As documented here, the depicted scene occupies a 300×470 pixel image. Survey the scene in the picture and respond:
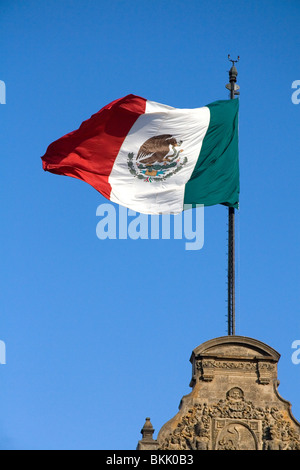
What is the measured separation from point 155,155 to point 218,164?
286cm

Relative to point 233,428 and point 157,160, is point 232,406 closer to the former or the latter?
point 233,428

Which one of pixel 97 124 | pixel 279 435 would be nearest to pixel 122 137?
pixel 97 124

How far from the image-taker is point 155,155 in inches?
2520

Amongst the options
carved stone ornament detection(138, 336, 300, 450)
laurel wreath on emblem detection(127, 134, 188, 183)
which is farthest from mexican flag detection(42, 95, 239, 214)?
carved stone ornament detection(138, 336, 300, 450)

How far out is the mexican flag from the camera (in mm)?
62719

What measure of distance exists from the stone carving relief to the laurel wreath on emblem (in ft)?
33.9

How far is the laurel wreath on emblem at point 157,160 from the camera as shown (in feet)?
208

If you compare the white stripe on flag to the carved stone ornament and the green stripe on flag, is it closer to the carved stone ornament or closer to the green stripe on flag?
the green stripe on flag

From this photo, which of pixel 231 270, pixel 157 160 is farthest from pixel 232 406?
pixel 157 160

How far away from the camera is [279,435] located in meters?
59.0

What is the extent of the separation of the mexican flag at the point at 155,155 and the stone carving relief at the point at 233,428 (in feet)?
29.1

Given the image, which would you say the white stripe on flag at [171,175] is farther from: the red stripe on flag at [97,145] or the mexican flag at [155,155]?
the red stripe on flag at [97,145]
